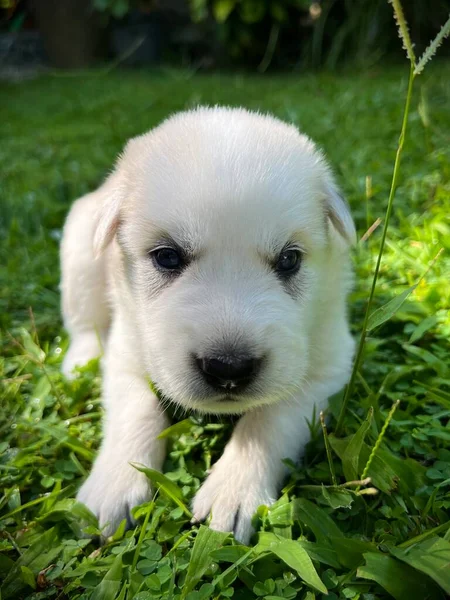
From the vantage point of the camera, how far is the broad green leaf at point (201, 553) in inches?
63.7

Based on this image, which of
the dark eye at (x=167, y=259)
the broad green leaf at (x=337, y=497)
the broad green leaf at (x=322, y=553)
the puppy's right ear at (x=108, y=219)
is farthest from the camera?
the puppy's right ear at (x=108, y=219)

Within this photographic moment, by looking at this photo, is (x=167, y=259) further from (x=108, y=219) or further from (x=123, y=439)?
(x=123, y=439)

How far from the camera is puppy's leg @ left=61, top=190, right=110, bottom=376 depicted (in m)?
3.03

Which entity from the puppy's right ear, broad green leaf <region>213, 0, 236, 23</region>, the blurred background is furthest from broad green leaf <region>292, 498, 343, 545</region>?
broad green leaf <region>213, 0, 236, 23</region>

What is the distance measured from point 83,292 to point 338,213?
1.45m

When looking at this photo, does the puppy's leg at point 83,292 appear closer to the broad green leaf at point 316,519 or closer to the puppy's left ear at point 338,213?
the puppy's left ear at point 338,213

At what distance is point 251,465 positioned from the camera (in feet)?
6.61

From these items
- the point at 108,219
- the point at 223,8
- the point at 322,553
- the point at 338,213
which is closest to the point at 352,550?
the point at 322,553

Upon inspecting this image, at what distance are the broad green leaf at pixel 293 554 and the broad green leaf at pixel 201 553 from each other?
0.12 m

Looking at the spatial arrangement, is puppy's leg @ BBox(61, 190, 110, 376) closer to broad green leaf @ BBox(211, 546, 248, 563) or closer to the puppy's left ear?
the puppy's left ear

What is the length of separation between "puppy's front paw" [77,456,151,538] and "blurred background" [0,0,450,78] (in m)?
7.85

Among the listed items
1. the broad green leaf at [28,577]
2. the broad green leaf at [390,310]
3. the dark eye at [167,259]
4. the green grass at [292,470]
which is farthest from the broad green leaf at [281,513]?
the dark eye at [167,259]

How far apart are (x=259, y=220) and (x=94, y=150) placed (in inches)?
196

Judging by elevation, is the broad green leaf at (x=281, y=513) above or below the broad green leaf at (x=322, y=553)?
below
